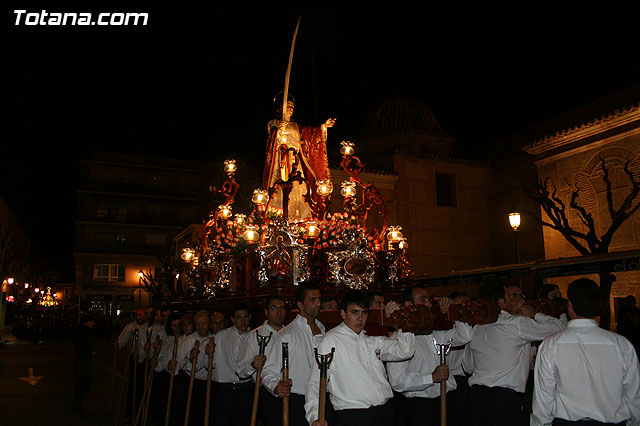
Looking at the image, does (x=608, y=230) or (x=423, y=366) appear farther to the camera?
(x=608, y=230)

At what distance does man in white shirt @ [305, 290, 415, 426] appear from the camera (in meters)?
4.14

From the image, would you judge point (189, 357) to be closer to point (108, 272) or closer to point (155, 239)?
point (108, 272)

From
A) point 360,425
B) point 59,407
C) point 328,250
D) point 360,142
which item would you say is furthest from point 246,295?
point 360,142

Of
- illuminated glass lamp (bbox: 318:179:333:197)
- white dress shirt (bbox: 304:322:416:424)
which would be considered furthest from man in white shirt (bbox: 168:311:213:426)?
white dress shirt (bbox: 304:322:416:424)

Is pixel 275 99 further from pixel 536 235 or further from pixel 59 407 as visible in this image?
pixel 536 235

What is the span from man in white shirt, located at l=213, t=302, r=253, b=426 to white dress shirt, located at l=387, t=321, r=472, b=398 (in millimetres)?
2220

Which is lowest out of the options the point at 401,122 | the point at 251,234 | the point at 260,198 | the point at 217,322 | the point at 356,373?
the point at 356,373

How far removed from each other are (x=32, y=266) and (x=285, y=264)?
4666 centimetres

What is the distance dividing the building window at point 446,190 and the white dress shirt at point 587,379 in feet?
72.7

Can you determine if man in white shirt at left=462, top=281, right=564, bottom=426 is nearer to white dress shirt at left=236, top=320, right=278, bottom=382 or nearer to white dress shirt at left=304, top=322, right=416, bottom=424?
white dress shirt at left=304, top=322, right=416, bottom=424

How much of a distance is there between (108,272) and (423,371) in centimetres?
4671

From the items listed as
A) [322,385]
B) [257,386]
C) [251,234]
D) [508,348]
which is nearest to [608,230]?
[251,234]

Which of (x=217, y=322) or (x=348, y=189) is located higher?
(x=348, y=189)

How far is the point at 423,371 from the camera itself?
546 centimetres
